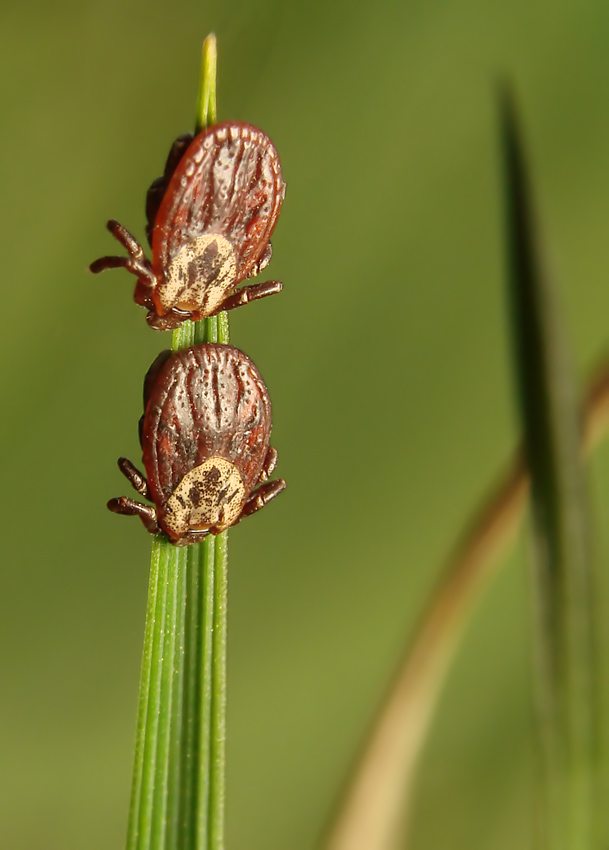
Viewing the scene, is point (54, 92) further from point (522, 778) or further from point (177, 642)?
point (522, 778)

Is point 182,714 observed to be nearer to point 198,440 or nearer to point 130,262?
point 198,440

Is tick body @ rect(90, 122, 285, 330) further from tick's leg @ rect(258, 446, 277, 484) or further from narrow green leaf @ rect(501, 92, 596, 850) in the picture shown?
narrow green leaf @ rect(501, 92, 596, 850)

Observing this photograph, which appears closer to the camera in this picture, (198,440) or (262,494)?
(198,440)

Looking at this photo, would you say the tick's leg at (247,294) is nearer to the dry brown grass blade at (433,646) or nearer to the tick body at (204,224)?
the tick body at (204,224)

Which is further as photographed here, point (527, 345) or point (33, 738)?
point (33, 738)

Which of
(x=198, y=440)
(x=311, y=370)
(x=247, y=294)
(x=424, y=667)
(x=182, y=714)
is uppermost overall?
(x=311, y=370)

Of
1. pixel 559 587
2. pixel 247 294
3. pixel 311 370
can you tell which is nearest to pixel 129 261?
pixel 247 294

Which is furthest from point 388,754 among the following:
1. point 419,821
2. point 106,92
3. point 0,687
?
point 106,92
